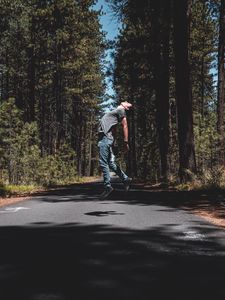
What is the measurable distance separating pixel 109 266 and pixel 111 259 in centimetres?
31

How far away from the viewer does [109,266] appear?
4664 mm

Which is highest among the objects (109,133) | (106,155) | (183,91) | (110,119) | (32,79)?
(32,79)

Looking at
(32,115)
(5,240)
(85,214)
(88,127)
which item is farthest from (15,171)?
(88,127)

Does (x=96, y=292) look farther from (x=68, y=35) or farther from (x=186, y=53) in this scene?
(x=68, y=35)

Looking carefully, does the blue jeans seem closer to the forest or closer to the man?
the man

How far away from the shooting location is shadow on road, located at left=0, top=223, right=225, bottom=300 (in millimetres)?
3828

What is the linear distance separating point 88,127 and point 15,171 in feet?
161

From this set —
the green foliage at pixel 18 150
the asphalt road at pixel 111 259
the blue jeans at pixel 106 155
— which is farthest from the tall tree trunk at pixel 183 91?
the green foliage at pixel 18 150

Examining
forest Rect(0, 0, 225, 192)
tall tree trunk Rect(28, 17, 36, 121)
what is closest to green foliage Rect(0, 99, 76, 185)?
forest Rect(0, 0, 225, 192)

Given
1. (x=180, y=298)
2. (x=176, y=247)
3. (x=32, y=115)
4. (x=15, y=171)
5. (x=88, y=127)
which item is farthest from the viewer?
(x=88, y=127)

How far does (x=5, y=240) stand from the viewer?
242 inches

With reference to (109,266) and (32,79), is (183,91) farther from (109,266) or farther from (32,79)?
(32,79)

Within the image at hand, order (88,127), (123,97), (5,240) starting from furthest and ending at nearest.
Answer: (88,127) → (123,97) → (5,240)

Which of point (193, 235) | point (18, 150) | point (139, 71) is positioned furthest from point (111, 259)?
point (139, 71)
